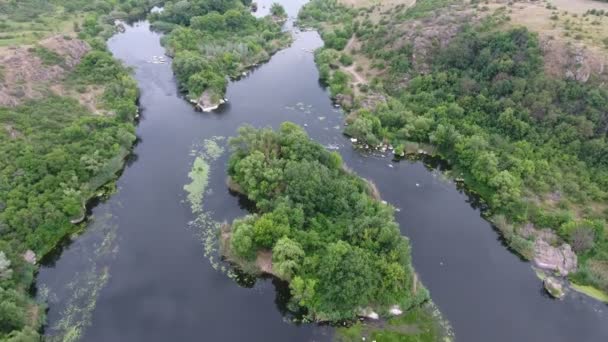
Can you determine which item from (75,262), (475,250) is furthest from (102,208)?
(475,250)

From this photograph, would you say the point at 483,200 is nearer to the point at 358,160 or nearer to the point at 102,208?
the point at 358,160

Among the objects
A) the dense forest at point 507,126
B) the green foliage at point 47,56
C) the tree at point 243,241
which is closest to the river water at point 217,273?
the tree at point 243,241

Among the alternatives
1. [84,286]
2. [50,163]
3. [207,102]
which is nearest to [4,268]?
[84,286]

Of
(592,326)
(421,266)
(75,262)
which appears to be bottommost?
(592,326)

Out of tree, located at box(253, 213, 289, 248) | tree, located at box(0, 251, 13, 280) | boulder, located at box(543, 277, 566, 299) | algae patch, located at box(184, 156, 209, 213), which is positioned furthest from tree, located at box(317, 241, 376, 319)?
tree, located at box(0, 251, 13, 280)

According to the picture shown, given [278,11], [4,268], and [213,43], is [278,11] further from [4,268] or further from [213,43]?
[4,268]
